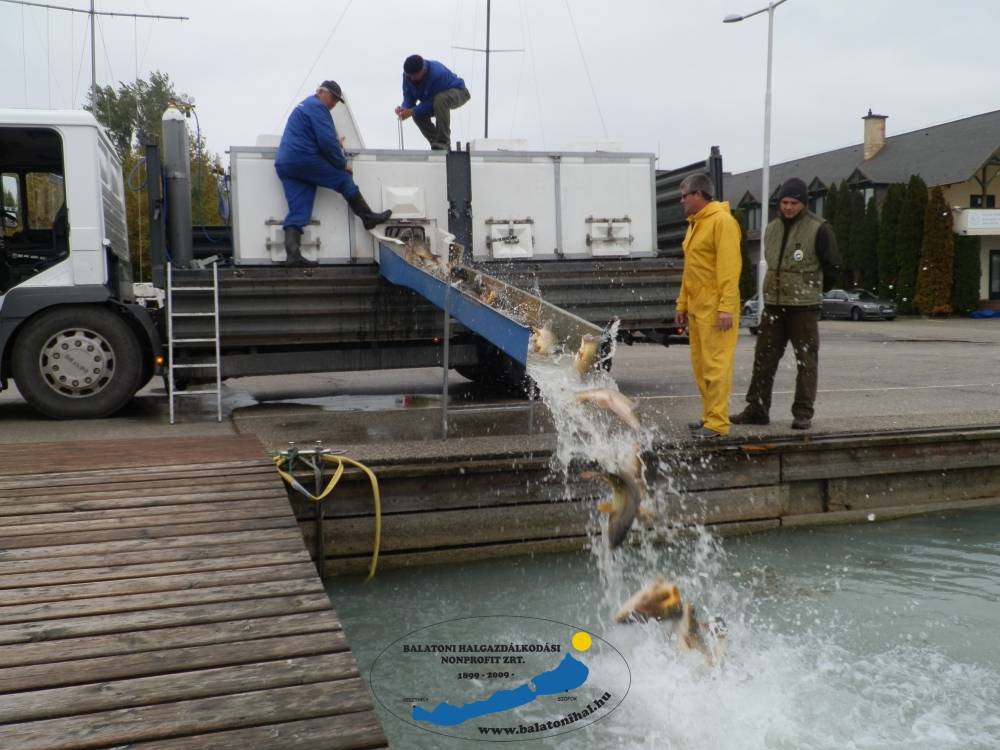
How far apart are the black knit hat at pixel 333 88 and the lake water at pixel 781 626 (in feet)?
15.2

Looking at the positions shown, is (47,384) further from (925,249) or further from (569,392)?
(925,249)

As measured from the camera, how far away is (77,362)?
26.0 ft

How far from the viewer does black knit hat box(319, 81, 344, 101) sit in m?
8.41

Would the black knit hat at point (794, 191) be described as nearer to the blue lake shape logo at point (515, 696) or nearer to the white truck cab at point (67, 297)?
the blue lake shape logo at point (515, 696)

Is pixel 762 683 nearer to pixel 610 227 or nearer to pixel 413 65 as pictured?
pixel 610 227

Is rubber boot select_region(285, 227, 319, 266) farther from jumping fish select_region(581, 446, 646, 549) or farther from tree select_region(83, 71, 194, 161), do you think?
tree select_region(83, 71, 194, 161)

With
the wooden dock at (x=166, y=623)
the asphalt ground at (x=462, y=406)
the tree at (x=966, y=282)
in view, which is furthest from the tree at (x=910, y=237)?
the wooden dock at (x=166, y=623)

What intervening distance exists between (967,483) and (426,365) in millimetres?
4787

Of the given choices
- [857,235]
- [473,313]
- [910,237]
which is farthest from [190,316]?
[857,235]

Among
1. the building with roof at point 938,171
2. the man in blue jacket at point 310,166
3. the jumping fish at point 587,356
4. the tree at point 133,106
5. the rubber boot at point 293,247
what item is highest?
the tree at point 133,106

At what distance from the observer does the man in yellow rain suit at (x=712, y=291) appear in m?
6.14

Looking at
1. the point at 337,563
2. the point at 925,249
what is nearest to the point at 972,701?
the point at 337,563

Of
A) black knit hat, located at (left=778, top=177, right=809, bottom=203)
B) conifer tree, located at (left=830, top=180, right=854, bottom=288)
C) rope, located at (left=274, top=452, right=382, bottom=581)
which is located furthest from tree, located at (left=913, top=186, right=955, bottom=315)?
rope, located at (left=274, top=452, right=382, bottom=581)

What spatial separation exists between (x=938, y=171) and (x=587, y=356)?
43.1 m
